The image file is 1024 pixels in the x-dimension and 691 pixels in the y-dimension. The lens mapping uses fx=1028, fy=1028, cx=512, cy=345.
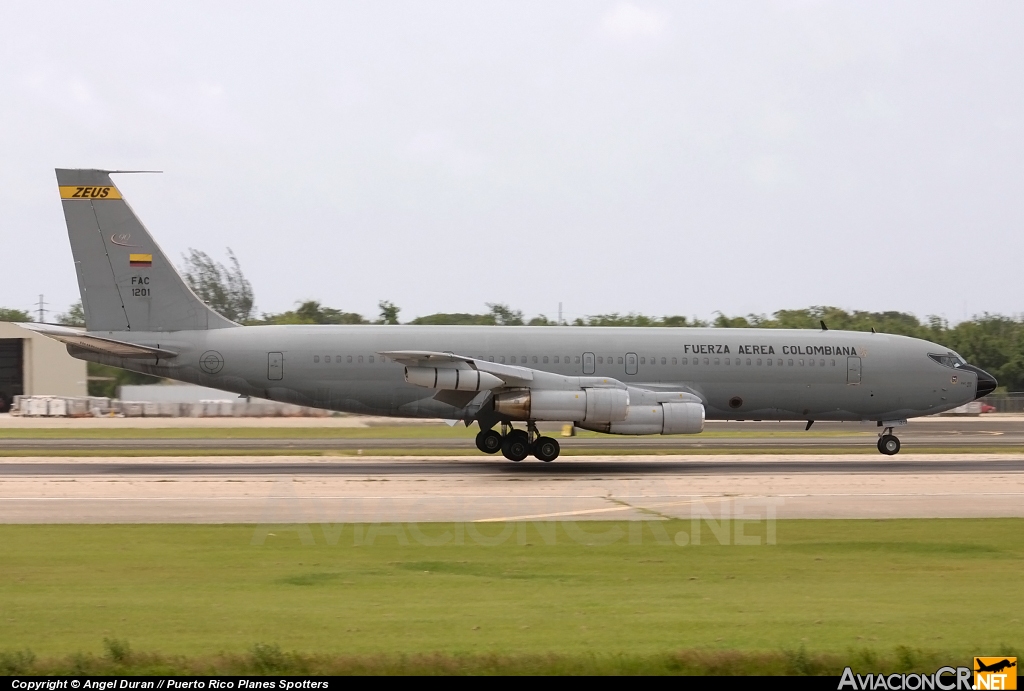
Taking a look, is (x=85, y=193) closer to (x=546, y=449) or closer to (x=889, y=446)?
(x=546, y=449)

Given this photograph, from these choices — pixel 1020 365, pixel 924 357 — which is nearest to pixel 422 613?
pixel 924 357

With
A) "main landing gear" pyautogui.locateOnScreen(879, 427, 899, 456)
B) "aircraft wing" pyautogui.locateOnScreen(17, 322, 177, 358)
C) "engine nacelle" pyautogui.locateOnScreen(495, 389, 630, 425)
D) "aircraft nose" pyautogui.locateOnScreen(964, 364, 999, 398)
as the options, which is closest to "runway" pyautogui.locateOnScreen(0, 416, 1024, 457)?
"main landing gear" pyautogui.locateOnScreen(879, 427, 899, 456)

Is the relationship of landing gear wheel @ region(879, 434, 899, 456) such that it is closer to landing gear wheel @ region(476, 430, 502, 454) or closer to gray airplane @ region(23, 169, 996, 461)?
gray airplane @ region(23, 169, 996, 461)

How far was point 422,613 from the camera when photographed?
987 cm

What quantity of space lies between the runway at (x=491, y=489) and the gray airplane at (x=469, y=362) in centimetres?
156

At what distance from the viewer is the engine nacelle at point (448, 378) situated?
2628 cm

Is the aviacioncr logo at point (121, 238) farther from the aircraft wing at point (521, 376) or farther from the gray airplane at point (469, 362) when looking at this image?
the aircraft wing at point (521, 376)

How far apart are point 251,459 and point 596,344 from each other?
1054 cm

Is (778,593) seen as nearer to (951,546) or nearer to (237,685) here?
(951,546)

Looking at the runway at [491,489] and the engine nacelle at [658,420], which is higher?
the engine nacelle at [658,420]

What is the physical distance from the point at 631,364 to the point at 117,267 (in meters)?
14.6

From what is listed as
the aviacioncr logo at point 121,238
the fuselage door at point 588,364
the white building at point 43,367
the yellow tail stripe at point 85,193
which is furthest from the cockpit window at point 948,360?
the white building at point 43,367

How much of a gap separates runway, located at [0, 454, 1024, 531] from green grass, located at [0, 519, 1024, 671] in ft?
5.48

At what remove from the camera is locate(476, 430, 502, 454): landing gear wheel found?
28.8 m
